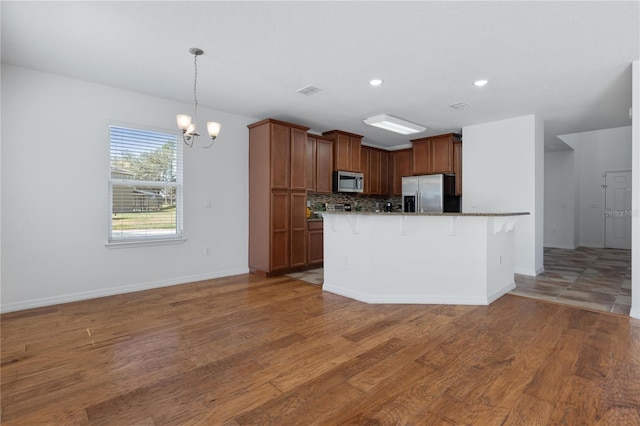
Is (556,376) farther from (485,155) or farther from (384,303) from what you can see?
(485,155)

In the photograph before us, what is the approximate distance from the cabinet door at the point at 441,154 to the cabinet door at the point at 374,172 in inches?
51.0

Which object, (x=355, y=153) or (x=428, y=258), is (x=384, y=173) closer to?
(x=355, y=153)

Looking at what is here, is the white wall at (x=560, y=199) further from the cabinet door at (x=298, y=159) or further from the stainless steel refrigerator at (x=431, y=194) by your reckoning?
the cabinet door at (x=298, y=159)

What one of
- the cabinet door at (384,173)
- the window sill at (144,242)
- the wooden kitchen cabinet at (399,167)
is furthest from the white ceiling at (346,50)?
the cabinet door at (384,173)

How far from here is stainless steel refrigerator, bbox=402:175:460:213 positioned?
630cm

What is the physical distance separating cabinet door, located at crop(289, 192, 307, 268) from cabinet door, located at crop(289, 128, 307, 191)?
0.51 ft

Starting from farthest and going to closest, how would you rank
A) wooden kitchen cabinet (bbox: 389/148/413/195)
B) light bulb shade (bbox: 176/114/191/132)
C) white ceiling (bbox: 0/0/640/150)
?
1. wooden kitchen cabinet (bbox: 389/148/413/195)
2. light bulb shade (bbox: 176/114/191/132)
3. white ceiling (bbox: 0/0/640/150)

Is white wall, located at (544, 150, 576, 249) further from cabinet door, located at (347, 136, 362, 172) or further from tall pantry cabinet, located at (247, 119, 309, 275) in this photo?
tall pantry cabinet, located at (247, 119, 309, 275)

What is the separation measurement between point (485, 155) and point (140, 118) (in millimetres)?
5555

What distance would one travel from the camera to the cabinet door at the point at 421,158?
6.63m

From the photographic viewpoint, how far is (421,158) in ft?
22.1

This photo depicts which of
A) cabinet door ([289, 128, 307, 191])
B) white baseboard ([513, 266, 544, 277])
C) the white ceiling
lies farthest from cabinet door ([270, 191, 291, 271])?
white baseboard ([513, 266, 544, 277])

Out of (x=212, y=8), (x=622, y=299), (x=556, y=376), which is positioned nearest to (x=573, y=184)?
(x=622, y=299)

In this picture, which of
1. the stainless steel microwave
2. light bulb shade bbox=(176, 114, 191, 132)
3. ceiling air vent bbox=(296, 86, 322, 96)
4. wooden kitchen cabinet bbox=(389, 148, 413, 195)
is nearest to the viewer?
light bulb shade bbox=(176, 114, 191, 132)
